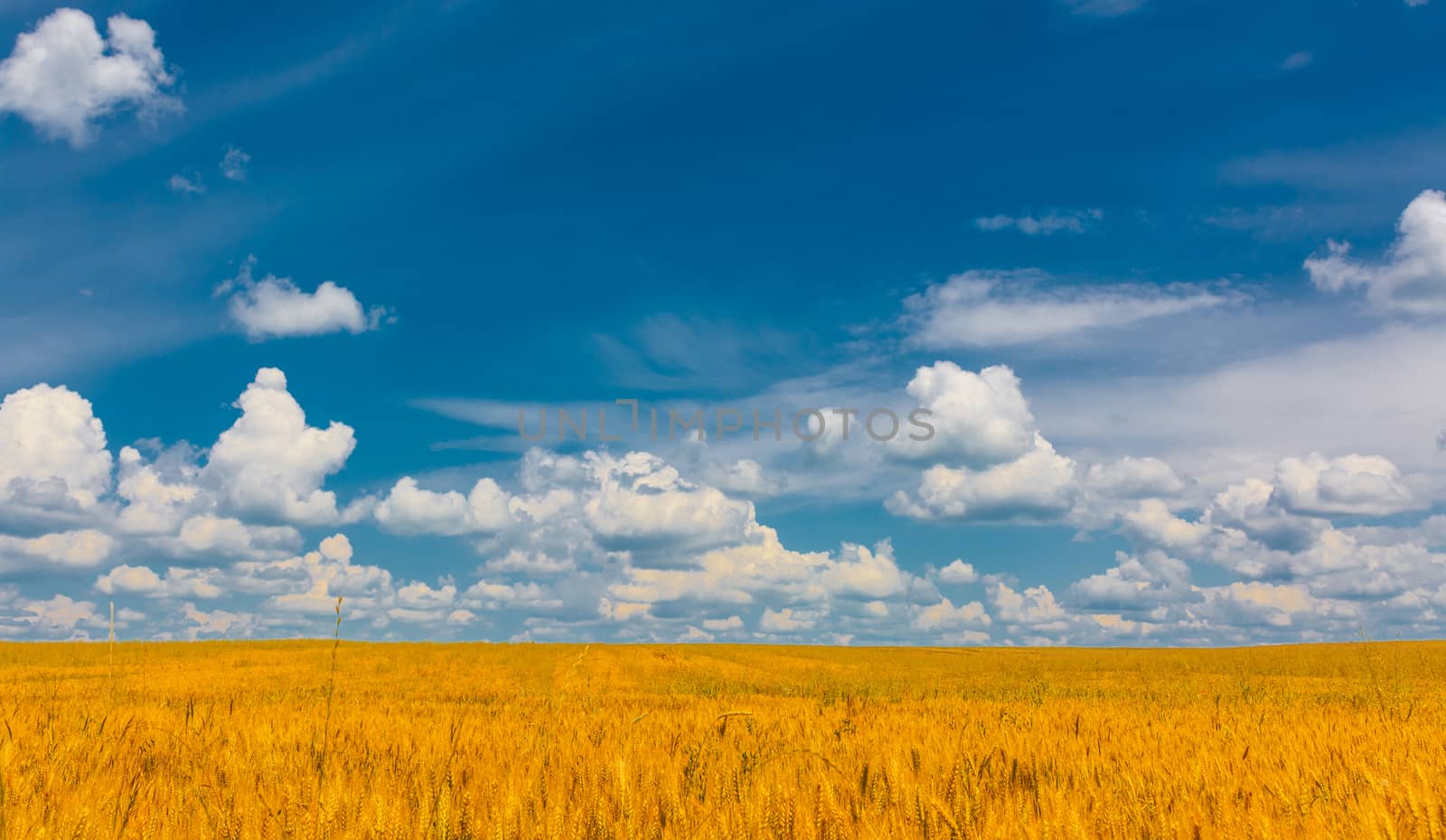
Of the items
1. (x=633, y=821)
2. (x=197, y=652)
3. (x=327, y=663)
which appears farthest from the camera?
(x=197, y=652)

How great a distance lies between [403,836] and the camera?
2.55 m

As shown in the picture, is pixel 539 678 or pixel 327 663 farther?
pixel 327 663

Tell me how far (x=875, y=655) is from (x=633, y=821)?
153ft

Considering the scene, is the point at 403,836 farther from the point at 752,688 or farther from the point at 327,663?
the point at 327,663

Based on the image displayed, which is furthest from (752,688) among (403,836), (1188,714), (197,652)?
(197,652)

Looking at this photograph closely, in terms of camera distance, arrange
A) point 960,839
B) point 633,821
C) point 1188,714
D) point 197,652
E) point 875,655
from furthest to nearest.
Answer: point 875,655 → point 197,652 → point 1188,714 → point 633,821 → point 960,839

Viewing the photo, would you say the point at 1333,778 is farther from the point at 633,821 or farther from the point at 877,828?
the point at 633,821

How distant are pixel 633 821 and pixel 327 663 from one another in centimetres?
3239

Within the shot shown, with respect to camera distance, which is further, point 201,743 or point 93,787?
point 201,743

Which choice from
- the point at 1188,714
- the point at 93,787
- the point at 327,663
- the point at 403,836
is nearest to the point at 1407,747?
the point at 1188,714

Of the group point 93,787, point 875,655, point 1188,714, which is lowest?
point 875,655

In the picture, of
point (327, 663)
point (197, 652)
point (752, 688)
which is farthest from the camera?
point (197, 652)

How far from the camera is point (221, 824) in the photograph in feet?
9.29

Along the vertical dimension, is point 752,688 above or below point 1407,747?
below
